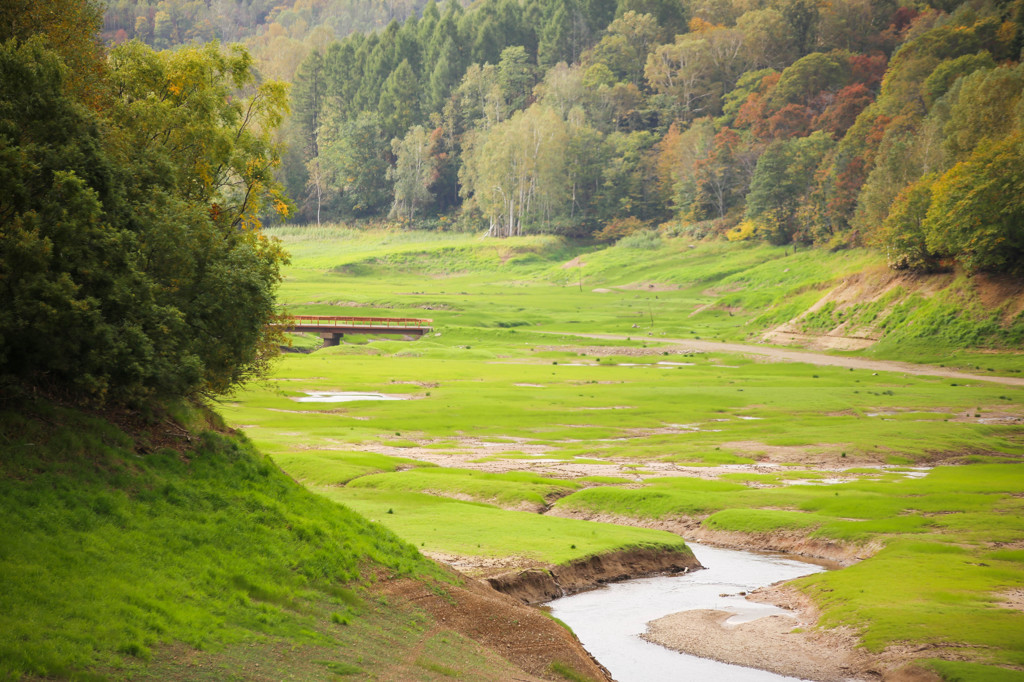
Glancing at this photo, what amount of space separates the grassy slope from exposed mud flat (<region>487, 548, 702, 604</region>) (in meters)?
2.28

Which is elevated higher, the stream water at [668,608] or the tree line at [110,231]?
the tree line at [110,231]

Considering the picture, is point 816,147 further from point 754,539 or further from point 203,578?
point 203,578

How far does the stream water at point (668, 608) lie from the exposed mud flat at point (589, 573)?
42 cm

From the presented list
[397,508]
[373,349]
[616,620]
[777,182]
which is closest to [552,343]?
[373,349]

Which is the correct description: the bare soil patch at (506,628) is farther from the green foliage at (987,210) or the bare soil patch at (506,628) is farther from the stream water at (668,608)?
the green foliage at (987,210)

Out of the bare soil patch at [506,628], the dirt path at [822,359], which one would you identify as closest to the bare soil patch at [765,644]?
the bare soil patch at [506,628]

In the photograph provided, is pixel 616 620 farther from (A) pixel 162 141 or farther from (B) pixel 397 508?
(A) pixel 162 141

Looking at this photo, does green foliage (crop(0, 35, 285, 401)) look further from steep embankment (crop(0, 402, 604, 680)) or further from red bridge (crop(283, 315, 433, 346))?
red bridge (crop(283, 315, 433, 346))

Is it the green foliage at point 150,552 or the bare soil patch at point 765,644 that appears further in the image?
the bare soil patch at point 765,644

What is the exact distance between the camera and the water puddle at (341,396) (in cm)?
7006

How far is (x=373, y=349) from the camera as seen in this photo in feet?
343

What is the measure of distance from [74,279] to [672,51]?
632ft

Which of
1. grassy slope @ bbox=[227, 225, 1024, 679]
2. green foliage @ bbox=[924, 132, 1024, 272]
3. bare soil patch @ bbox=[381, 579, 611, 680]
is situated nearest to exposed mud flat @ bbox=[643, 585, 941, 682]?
grassy slope @ bbox=[227, 225, 1024, 679]

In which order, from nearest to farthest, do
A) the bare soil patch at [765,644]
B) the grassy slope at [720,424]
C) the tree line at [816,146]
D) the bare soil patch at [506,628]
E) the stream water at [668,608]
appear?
the bare soil patch at [506,628] < the bare soil patch at [765,644] < the stream water at [668,608] < the grassy slope at [720,424] < the tree line at [816,146]
